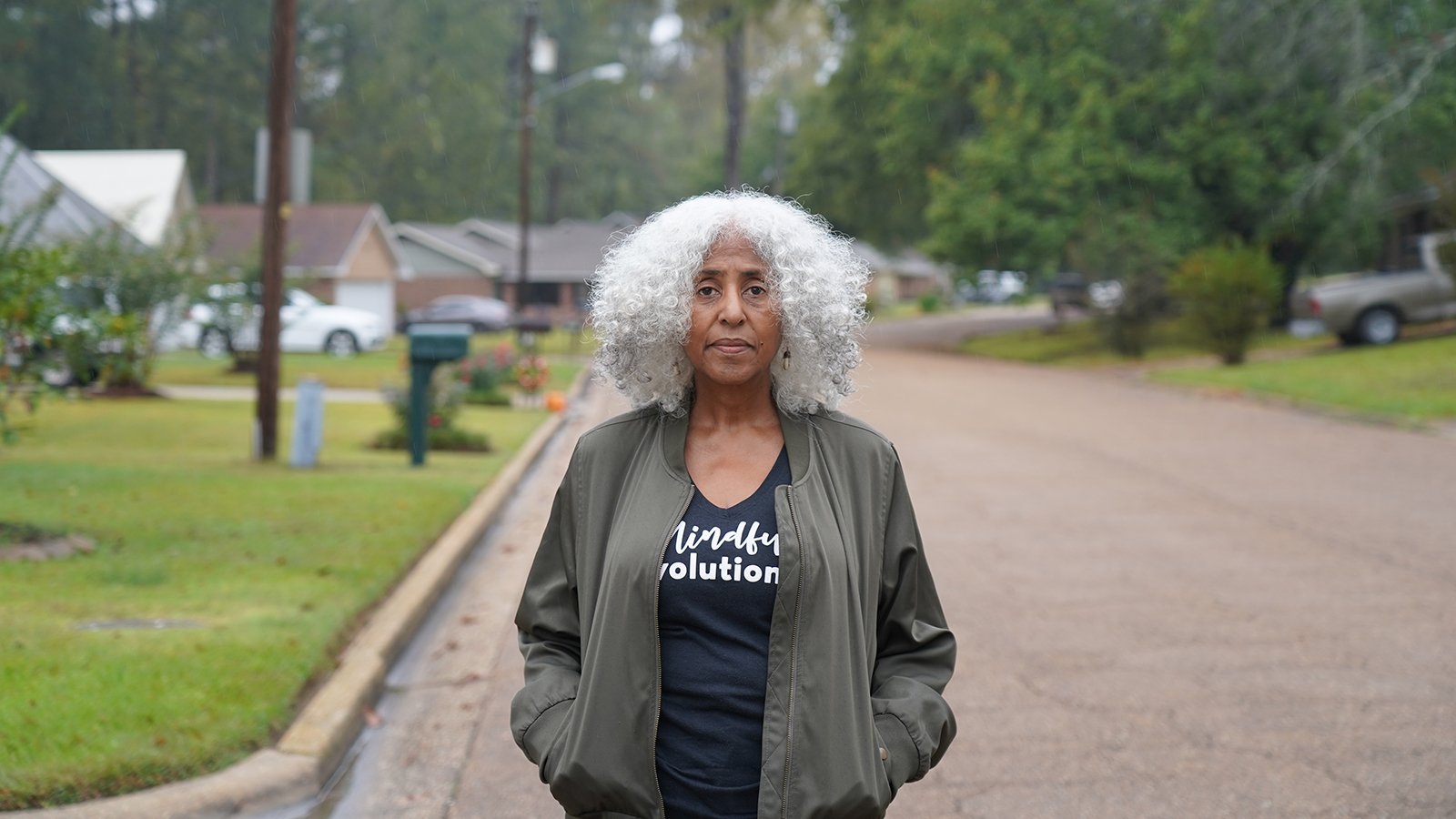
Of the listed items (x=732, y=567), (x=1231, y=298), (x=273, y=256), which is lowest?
(x=732, y=567)

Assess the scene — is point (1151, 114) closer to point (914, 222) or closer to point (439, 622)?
point (914, 222)

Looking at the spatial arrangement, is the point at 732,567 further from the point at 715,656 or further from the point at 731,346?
the point at 731,346

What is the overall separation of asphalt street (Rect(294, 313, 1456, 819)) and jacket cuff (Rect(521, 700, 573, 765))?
3.03 feet

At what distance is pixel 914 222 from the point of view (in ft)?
179

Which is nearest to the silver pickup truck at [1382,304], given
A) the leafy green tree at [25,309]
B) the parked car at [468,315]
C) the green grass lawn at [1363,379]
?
the green grass lawn at [1363,379]

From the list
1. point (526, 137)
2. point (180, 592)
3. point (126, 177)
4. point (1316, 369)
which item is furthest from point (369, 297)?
point (180, 592)

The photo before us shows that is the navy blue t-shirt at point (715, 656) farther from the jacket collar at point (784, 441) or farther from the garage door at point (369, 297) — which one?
the garage door at point (369, 297)

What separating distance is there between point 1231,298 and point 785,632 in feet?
86.8

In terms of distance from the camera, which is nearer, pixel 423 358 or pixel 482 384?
pixel 423 358

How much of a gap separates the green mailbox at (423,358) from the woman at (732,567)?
1034 cm

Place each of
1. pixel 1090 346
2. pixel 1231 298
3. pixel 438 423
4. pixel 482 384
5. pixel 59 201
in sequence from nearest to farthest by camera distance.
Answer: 1. pixel 438 423
2. pixel 59 201
3. pixel 482 384
4. pixel 1231 298
5. pixel 1090 346

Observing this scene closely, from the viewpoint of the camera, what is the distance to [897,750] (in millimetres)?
2594

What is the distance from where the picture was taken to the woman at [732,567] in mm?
2465

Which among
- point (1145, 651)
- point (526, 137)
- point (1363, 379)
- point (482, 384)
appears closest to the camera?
point (1145, 651)
